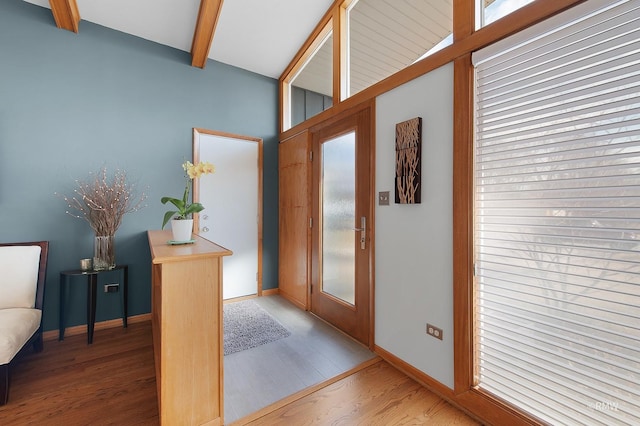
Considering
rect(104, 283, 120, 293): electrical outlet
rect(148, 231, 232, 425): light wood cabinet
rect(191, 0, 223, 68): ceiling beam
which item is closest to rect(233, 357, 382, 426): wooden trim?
rect(148, 231, 232, 425): light wood cabinet

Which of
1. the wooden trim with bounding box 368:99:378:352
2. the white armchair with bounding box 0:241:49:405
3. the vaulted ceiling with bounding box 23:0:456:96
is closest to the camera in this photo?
the white armchair with bounding box 0:241:49:405

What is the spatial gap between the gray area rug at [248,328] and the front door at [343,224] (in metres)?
0.53

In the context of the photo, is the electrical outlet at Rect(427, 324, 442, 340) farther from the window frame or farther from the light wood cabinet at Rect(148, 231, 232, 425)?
the light wood cabinet at Rect(148, 231, 232, 425)

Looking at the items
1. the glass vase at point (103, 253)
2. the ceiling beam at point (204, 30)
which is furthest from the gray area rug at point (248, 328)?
the ceiling beam at point (204, 30)

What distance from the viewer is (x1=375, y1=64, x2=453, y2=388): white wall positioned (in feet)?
5.59

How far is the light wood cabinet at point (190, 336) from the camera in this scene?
1.34 meters

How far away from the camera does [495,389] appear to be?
1.48m

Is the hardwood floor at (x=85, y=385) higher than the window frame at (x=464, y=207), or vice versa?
the window frame at (x=464, y=207)

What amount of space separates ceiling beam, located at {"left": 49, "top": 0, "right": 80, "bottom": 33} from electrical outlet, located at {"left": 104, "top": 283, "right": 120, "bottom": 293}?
8.10 ft

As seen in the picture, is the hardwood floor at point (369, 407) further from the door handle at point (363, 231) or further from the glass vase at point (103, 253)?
the glass vase at point (103, 253)

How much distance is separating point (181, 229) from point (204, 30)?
7.18 feet

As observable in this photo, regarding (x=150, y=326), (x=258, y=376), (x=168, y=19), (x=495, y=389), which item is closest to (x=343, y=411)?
(x=258, y=376)

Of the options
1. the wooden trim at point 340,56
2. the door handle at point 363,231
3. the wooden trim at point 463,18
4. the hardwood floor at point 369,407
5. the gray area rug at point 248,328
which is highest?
the wooden trim at point 340,56

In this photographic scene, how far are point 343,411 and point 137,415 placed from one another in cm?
120
